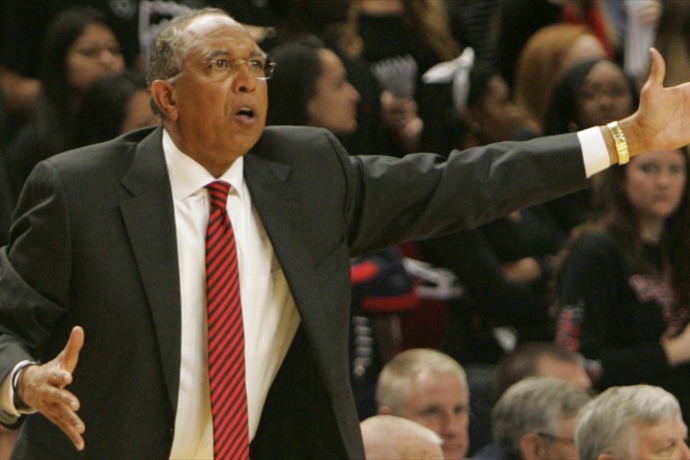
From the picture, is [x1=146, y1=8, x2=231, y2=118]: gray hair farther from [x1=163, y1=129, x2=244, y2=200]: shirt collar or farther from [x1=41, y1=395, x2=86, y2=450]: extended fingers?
[x1=41, y1=395, x2=86, y2=450]: extended fingers

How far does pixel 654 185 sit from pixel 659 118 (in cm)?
221

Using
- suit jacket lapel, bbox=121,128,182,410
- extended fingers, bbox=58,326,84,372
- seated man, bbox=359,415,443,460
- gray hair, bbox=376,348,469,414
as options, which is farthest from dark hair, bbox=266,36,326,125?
extended fingers, bbox=58,326,84,372

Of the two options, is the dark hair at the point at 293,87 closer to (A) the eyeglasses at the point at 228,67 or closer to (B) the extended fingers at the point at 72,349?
(A) the eyeglasses at the point at 228,67

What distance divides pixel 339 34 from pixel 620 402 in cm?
242

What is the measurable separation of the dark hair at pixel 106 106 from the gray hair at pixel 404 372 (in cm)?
126

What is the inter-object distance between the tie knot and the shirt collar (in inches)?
0.6

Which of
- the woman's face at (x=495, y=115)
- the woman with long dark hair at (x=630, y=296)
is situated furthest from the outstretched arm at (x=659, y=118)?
the woman's face at (x=495, y=115)

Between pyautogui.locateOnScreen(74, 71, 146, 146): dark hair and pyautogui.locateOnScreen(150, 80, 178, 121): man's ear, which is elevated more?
pyautogui.locateOnScreen(150, 80, 178, 121): man's ear

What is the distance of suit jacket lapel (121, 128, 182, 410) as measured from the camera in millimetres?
3078

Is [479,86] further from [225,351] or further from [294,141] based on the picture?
[225,351]

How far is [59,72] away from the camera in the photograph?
17.9ft

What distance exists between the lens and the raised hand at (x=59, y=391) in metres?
2.78

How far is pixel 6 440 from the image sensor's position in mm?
4391

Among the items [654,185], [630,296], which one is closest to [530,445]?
[630,296]
